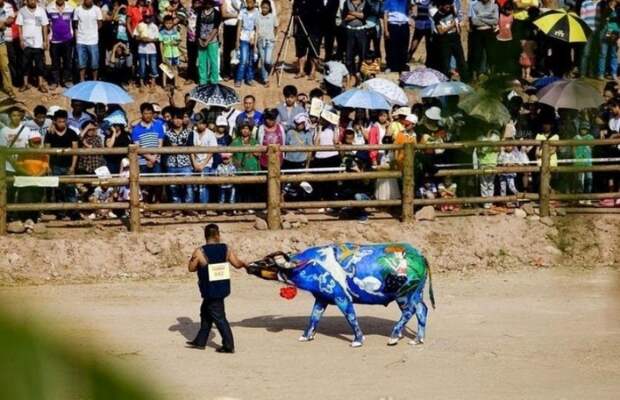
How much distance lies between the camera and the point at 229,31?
18.3 m

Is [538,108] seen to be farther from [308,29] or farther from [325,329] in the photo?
[308,29]

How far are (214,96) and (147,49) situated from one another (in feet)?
3.57

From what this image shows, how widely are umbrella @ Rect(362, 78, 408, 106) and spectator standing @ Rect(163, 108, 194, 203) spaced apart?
90.7 inches

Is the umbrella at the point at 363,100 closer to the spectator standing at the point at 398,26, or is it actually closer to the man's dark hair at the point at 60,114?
the man's dark hair at the point at 60,114

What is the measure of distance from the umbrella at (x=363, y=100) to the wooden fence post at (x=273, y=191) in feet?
3.38

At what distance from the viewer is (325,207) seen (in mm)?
16266

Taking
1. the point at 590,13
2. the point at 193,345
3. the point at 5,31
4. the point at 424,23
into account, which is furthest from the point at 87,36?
the point at 590,13

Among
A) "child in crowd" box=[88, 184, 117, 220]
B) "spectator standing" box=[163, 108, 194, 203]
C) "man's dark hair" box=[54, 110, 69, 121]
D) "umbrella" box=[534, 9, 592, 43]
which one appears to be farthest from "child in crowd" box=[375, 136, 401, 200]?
"umbrella" box=[534, 9, 592, 43]

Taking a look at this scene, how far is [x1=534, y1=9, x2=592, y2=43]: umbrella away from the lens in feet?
4.81

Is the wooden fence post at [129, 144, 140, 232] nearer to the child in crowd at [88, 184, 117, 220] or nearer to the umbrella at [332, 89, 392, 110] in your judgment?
the child in crowd at [88, 184, 117, 220]

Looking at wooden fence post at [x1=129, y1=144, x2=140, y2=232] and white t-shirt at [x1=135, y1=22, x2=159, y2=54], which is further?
white t-shirt at [x1=135, y1=22, x2=159, y2=54]

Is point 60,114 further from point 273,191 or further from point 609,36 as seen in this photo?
point 609,36

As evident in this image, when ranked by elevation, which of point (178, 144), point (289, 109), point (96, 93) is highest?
point (96, 93)

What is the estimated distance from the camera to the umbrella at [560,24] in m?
1.47
